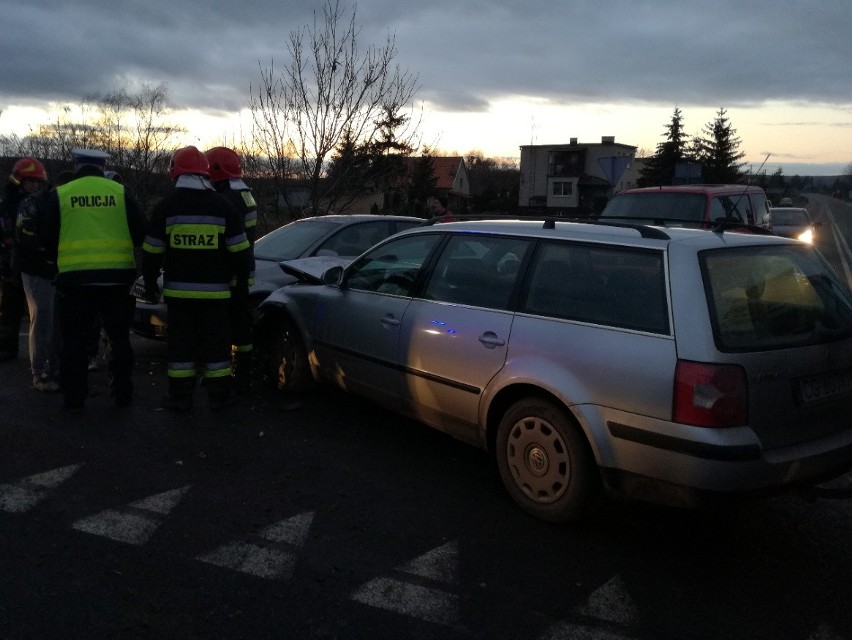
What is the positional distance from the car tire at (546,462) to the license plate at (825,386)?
3.49 feet

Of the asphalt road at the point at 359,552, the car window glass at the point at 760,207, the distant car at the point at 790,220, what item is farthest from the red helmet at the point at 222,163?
the distant car at the point at 790,220

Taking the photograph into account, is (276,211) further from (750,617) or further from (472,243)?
(750,617)

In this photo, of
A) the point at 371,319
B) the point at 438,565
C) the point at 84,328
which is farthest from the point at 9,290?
the point at 438,565

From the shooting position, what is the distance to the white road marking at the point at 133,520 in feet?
12.8

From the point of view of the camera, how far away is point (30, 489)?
177 inches

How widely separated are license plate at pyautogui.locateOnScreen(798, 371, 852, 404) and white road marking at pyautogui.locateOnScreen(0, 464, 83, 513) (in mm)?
4082

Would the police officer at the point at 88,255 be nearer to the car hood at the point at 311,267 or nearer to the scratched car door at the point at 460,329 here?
the car hood at the point at 311,267

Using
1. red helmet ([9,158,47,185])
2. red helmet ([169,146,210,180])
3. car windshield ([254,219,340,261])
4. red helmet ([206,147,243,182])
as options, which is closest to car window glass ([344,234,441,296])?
red helmet ([169,146,210,180])

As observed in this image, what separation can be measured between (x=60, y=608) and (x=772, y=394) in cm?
325

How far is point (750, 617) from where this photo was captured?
329 cm

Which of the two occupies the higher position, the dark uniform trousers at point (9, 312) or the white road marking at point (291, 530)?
the dark uniform trousers at point (9, 312)

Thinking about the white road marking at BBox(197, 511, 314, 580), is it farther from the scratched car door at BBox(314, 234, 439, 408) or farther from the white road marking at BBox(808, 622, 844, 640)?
the white road marking at BBox(808, 622, 844, 640)

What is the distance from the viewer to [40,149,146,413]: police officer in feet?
18.8

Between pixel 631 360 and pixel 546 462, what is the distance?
2.64ft
